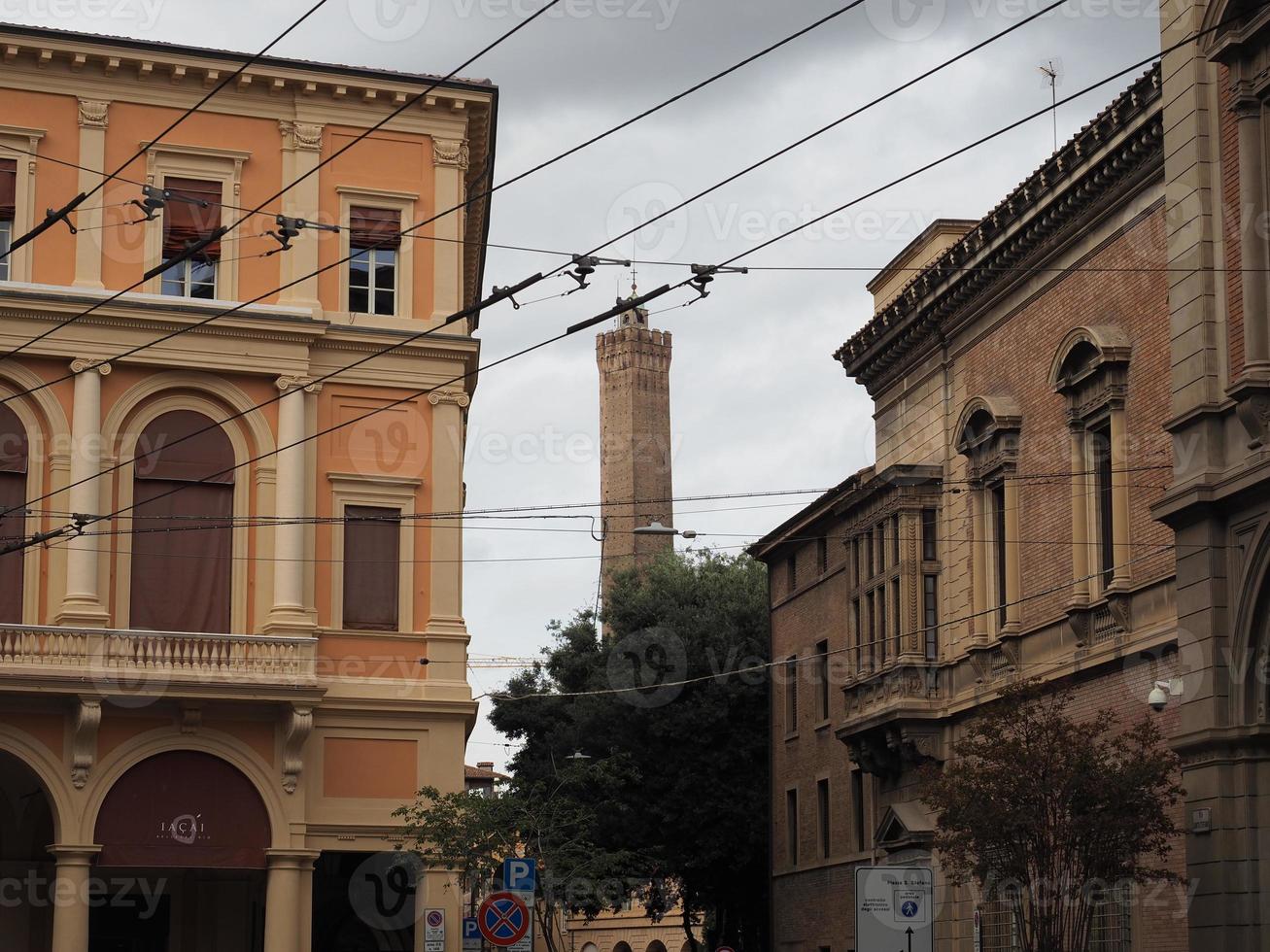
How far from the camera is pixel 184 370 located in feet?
112

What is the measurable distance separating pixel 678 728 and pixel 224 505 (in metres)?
24.4

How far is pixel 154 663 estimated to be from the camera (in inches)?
1278

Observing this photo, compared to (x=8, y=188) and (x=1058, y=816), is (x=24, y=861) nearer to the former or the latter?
(x=8, y=188)

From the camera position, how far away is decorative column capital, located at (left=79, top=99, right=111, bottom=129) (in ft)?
114

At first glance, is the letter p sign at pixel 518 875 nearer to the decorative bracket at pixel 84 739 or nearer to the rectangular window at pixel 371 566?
the decorative bracket at pixel 84 739

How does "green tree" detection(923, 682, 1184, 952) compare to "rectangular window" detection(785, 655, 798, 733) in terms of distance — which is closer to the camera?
"green tree" detection(923, 682, 1184, 952)

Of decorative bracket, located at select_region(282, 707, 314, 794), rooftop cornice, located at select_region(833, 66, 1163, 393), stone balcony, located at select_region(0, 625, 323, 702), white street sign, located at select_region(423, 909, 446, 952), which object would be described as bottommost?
white street sign, located at select_region(423, 909, 446, 952)

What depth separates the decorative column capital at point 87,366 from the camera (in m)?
33.5

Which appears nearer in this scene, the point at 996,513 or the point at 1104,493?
the point at 1104,493

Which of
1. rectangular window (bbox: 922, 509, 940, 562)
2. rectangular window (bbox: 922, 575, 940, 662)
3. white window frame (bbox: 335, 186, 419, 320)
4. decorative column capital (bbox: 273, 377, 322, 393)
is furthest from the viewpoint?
rectangular window (bbox: 922, 509, 940, 562)

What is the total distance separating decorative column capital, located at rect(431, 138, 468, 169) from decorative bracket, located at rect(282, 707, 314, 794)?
34.3ft

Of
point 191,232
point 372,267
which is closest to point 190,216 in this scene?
point 191,232

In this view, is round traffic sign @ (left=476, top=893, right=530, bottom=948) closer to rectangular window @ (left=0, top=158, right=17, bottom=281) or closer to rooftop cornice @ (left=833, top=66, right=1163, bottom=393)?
rooftop cornice @ (left=833, top=66, right=1163, bottom=393)

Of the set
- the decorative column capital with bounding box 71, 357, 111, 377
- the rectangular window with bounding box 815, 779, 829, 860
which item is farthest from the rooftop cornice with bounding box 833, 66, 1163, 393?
the decorative column capital with bounding box 71, 357, 111, 377
